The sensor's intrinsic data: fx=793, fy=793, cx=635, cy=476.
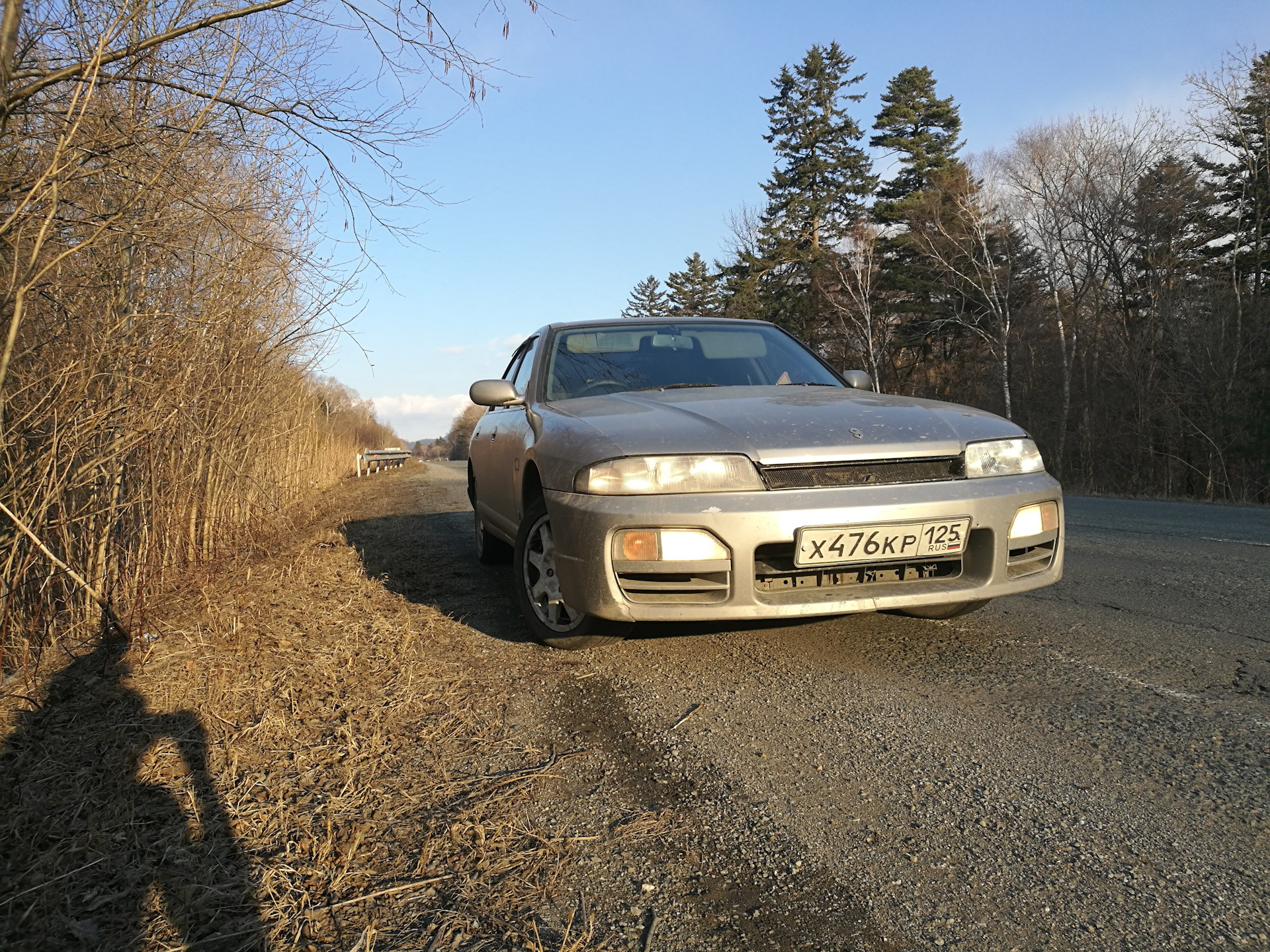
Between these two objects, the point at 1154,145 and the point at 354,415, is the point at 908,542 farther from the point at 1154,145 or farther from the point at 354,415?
the point at 354,415

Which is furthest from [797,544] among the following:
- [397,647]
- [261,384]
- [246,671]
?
[261,384]

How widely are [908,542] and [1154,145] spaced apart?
25.1m

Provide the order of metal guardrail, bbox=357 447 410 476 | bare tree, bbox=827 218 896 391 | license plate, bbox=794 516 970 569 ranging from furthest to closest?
metal guardrail, bbox=357 447 410 476 < bare tree, bbox=827 218 896 391 < license plate, bbox=794 516 970 569

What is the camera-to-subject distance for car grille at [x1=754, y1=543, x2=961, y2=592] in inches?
109

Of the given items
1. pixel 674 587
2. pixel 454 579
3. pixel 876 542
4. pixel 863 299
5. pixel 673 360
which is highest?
pixel 863 299

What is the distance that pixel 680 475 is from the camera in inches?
110

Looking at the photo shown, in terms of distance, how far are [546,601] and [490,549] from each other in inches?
90.6

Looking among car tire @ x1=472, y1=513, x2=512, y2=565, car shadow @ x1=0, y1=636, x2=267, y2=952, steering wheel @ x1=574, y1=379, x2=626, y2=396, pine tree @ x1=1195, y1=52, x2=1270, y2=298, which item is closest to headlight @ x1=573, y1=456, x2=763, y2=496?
steering wheel @ x1=574, y1=379, x2=626, y2=396

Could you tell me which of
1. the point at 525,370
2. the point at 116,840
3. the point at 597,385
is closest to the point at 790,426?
the point at 597,385

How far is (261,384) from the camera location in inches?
287

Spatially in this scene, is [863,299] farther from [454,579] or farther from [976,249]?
[454,579]

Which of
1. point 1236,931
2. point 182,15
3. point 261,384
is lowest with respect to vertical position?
point 1236,931

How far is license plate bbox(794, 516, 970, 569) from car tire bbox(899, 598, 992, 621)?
74 centimetres

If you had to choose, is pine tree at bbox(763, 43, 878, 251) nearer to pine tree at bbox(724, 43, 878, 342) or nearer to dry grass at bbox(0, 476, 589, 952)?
pine tree at bbox(724, 43, 878, 342)
